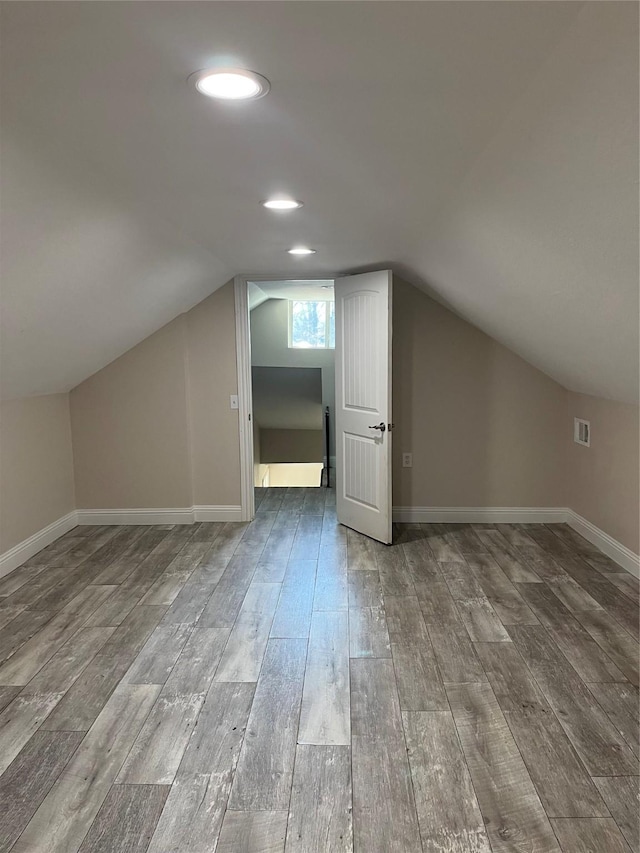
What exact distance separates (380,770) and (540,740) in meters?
0.61

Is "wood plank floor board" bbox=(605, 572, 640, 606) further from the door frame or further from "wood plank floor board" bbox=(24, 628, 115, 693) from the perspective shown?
"wood plank floor board" bbox=(24, 628, 115, 693)

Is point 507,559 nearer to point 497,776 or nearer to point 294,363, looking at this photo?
point 497,776

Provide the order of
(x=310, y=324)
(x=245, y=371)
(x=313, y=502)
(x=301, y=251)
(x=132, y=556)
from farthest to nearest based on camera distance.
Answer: (x=310, y=324) < (x=313, y=502) < (x=245, y=371) < (x=132, y=556) < (x=301, y=251)

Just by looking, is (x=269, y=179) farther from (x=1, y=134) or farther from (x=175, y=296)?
(x=175, y=296)

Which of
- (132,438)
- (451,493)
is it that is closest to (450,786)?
(451,493)

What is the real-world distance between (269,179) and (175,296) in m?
2.02

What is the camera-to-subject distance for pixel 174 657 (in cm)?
265

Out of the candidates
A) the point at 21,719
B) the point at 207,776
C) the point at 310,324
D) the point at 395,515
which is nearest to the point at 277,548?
the point at 395,515

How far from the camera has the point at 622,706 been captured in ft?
7.37

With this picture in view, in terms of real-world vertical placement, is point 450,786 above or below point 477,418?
below

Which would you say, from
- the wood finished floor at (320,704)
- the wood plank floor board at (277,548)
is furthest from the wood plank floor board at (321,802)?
the wood plank floor board at (277,548)

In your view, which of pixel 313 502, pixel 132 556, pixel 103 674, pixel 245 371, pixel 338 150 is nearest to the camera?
pixel 338 150

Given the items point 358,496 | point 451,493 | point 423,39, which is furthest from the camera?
point 451,493

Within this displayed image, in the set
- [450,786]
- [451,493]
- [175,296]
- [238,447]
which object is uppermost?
[175,296]
